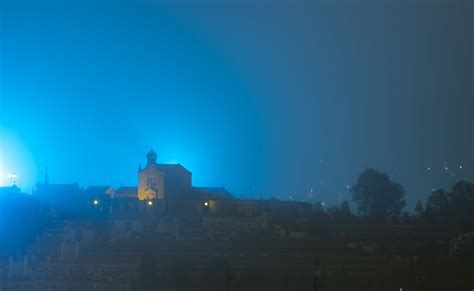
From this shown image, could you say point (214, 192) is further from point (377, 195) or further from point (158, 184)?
point (377, 195)

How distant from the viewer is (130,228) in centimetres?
2848

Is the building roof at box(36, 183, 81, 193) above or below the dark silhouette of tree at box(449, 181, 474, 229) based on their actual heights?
above

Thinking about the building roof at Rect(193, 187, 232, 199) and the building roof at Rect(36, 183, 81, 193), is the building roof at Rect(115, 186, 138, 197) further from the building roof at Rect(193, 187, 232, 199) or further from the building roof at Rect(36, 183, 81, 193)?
the building roof at Rect(193, 187, 232, 199)

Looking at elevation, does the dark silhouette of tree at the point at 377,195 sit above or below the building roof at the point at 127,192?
below

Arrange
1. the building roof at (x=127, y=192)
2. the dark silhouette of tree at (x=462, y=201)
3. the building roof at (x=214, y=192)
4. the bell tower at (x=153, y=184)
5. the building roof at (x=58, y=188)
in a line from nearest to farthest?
the dark silhouette of tree at (x=462, y=201), the bell tower at (x=153, y=184), the building roof at (x=214, y=192), the building roof at (x=127, y=192), the building roof at (x=58, y=188)

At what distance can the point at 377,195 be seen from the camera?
132 feet

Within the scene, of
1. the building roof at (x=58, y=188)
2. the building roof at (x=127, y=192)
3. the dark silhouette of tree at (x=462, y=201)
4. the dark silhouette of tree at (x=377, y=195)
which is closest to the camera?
the dark silhouette of tree at (x=462, y=201)

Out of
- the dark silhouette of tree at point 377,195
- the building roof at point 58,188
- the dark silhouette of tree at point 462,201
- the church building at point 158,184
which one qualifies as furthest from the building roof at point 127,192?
the dark silhouette of tree at point 462,201

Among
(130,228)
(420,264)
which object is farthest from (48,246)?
(420,264)

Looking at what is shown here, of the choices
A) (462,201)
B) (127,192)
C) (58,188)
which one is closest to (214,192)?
(127,192)

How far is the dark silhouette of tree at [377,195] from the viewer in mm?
38688

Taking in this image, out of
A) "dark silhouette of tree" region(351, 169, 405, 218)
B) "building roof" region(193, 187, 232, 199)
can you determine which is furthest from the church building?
"dark silhouette of tree" region(351, 169, 405, 218)

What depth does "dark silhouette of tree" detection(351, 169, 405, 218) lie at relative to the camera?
38688 millimetres

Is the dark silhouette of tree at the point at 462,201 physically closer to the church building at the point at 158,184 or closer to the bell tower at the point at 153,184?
the church building at the point at 158,184
